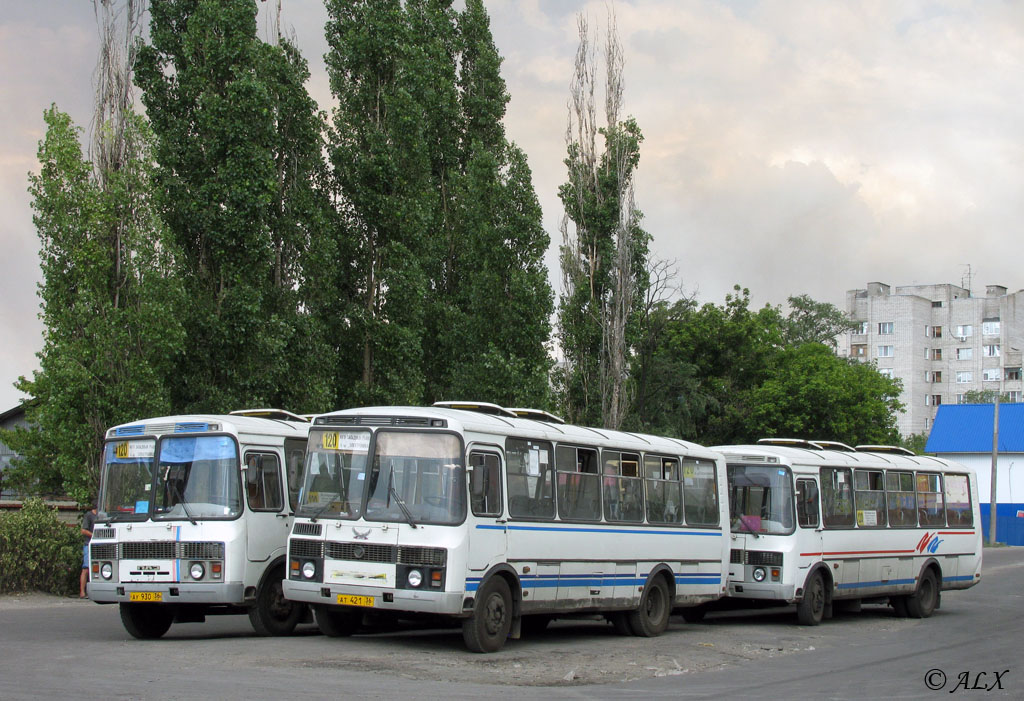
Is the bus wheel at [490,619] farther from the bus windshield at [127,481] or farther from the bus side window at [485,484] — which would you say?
the bus windshield at [127,481]

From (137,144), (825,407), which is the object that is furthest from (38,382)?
→ (825,407)

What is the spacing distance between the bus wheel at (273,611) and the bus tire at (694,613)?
8.11 metres

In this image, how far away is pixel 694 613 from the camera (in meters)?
21.7

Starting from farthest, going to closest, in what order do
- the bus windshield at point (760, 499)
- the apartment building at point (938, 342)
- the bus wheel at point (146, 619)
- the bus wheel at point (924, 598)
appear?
the apartment building at point (938, 342)
the bus wheel at point (924, 598)
the bus windshield at point (760, 499)
the bus wheel at point (146, 619)

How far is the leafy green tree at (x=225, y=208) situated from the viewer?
28.4m

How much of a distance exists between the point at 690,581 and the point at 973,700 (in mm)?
6882

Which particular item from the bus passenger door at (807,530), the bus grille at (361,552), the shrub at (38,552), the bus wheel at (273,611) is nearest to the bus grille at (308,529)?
the bus grille at (361,552)

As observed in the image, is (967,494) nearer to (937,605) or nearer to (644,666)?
(937,605)

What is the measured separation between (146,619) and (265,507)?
2107 millimetres

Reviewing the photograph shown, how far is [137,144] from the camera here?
88.2 ft

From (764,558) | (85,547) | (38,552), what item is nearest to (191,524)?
(85,547)

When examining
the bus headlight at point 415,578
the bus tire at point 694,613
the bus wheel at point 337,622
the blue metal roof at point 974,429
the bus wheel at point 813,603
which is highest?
the blue metal roof at point 974,429

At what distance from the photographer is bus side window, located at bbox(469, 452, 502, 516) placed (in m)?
13.8

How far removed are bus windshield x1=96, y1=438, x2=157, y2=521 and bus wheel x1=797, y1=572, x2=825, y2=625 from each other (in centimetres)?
1057
